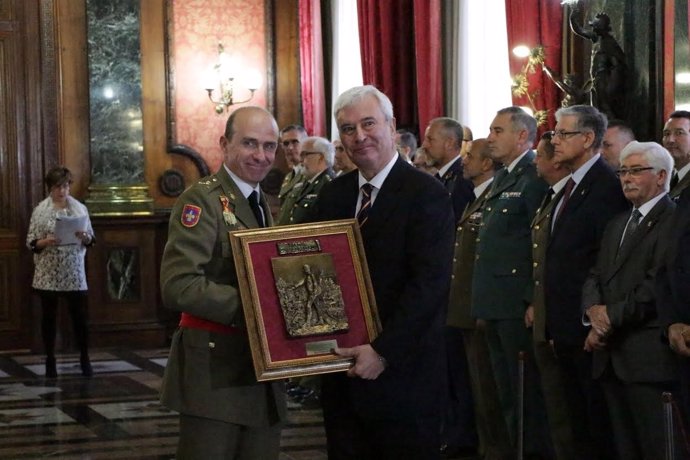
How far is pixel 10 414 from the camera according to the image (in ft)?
24.9

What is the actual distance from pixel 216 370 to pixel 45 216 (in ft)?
20.6

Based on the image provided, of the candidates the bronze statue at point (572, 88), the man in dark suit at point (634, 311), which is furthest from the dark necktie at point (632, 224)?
the bronze statue at point (572, 88)

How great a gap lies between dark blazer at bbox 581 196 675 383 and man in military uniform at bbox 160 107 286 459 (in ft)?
5.16

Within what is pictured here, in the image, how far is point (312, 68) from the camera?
11250mm

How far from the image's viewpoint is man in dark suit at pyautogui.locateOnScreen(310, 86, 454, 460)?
3111 mm

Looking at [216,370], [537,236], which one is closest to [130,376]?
[537,236]

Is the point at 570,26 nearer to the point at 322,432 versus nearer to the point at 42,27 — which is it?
the point at 322,432

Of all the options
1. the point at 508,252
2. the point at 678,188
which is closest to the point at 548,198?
the point at 508,252

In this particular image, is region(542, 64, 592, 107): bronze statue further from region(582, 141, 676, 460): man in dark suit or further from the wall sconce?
the wall sconce

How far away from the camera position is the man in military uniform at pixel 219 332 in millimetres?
3312

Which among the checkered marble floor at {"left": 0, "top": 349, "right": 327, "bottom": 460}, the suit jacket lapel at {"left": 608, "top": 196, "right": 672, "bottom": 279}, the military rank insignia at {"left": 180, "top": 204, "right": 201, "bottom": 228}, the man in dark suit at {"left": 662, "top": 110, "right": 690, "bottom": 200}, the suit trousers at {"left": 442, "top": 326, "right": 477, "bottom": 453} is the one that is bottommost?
the checkered marble floor at {"left": 0, "top": 349, "right": 327, "bottom": 460}

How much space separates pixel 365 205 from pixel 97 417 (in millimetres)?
4605

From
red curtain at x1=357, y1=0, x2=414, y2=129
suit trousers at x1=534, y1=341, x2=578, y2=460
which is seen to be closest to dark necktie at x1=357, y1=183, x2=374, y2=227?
suit trousers at x1=534, y1=341, x2=578, y2=460

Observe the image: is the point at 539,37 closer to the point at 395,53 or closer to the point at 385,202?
the point at 395,53
